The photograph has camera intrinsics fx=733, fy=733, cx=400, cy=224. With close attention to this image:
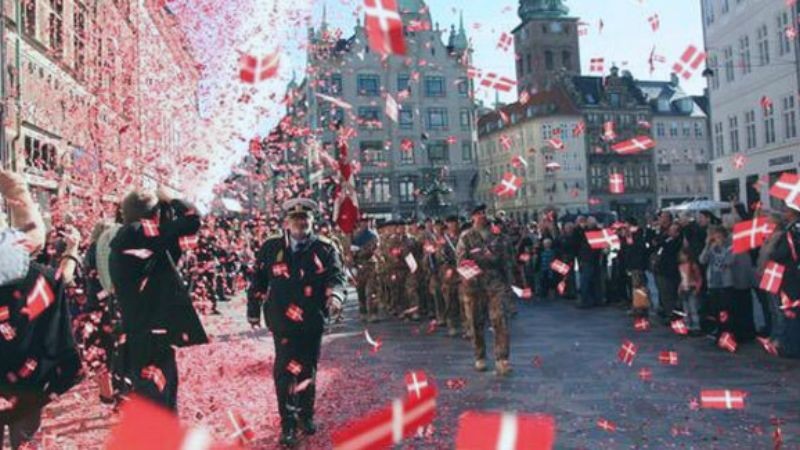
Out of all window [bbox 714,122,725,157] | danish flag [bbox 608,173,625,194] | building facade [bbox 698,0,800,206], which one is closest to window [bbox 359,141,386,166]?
danish flag [bbox 608,173,625,194]

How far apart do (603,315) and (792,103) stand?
19.5 metres

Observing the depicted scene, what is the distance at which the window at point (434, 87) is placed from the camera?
212ft

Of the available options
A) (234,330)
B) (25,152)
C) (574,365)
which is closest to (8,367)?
(574,365)

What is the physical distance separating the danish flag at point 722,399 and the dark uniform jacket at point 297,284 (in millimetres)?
3659

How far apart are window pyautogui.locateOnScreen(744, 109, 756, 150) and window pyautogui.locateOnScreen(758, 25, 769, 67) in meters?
2.61

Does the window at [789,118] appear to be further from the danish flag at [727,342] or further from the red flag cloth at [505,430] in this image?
the red flag cloth at [505,430]

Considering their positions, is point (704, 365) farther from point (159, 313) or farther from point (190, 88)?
point (190, 88)

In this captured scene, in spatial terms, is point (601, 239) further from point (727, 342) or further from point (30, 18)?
point (30, 18)

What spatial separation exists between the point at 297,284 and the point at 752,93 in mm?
30755

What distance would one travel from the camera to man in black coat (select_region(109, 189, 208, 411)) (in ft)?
16.8

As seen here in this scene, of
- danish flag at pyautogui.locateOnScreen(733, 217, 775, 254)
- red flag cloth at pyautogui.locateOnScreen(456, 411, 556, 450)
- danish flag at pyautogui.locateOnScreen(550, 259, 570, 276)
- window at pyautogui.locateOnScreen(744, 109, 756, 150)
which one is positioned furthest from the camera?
window at pyautogui.locateOnScreen(744, 109, 756, 150)

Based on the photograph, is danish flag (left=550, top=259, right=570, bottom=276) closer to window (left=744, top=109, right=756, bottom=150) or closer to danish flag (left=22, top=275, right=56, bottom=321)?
danish flag (left=22, top=275, right=56, bottom=321)

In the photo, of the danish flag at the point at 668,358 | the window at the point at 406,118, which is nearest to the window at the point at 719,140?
the danish flag at the point at 668,358

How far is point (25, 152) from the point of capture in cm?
1884
